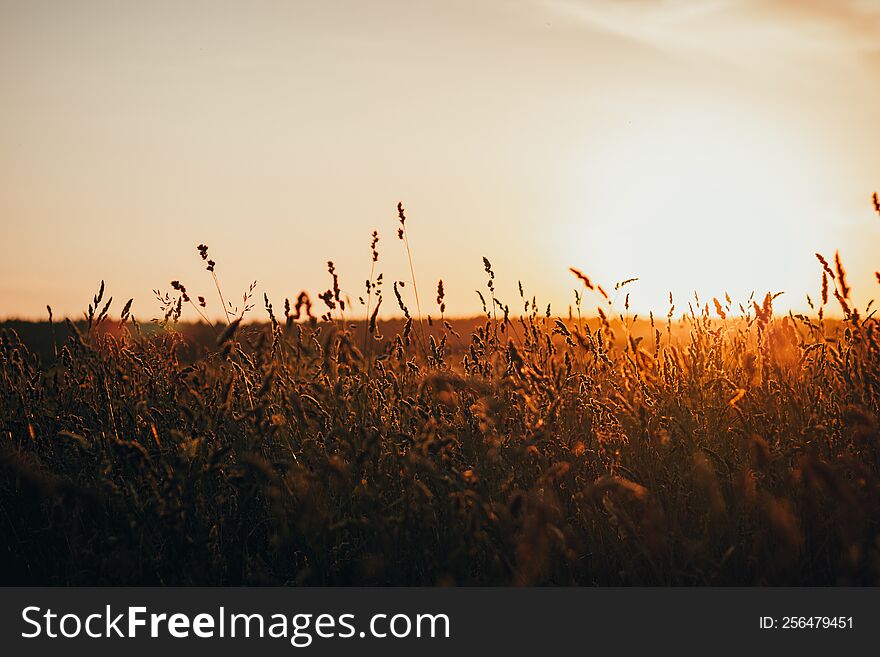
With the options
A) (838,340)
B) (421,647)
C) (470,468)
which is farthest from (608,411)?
(421,647)

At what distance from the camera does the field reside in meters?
2.38

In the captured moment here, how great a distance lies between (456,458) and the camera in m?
3.04

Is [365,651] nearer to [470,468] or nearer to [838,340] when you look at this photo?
[470,468]

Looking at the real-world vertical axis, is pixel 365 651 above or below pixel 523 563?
below

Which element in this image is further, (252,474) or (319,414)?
(319,414)

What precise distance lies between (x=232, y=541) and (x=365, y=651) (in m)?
0.88

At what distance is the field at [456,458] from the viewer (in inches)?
93.7

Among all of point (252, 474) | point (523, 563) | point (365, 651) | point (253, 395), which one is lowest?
point (365, 651)

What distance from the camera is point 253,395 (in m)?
3.51

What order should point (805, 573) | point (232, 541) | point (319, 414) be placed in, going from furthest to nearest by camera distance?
1. point (319, 414)
2. point (232, 541)
3. point (805, 573)

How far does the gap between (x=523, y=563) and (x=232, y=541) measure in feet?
3.52

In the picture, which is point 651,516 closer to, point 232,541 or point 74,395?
point 232,541

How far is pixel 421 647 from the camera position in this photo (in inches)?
82.4

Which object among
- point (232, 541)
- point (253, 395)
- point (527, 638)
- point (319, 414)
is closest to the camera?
point (527, 638)
